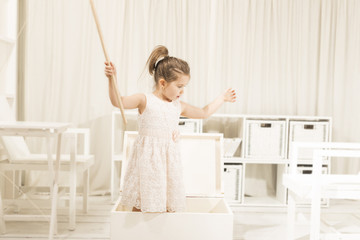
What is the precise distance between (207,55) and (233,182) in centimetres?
107

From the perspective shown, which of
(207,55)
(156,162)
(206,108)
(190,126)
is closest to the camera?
(156,162)

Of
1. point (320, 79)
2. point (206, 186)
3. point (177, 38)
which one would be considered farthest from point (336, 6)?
point (206, 186)

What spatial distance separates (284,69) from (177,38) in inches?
36.9

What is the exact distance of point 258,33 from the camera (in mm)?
3254

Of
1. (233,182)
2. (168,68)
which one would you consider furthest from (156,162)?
(233,182)

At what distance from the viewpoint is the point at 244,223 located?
253cm

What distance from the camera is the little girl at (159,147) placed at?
1446 mm

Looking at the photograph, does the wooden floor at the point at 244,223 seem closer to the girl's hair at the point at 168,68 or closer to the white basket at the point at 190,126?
the white basket at the point at 190,126

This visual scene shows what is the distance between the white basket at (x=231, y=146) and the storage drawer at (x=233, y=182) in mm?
104

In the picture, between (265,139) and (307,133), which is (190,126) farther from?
(307,133)

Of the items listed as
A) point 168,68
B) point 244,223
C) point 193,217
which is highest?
point 168,68

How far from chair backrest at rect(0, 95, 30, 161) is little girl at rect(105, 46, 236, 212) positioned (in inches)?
43.6

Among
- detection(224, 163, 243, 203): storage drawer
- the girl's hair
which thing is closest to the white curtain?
detection(224, 163, 243, 203): storage drawer

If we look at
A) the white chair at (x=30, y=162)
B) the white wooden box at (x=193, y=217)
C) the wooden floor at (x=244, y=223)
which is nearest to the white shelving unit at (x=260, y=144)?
the wooden floor at (x=244, y=223)
